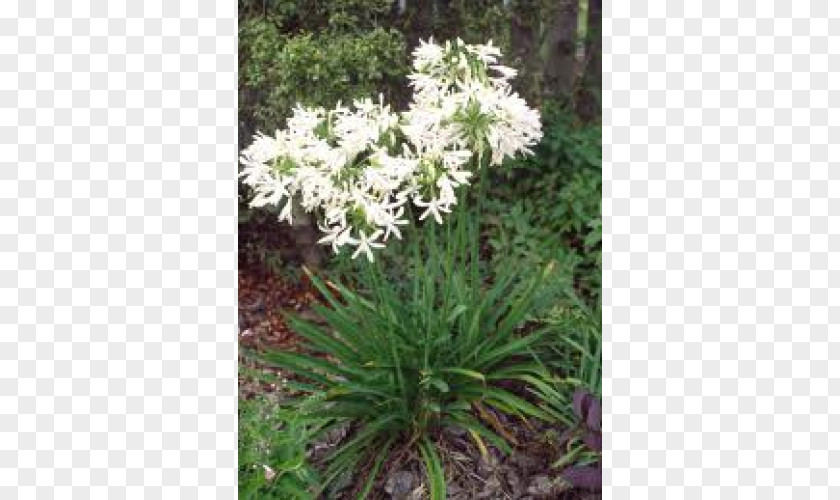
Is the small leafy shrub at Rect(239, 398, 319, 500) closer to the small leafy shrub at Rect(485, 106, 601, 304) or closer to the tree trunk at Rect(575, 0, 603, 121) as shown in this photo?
the small leafy shrub at Rect(485, 106, 601, 304)

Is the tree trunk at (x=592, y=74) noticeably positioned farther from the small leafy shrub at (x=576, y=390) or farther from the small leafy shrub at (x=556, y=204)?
the small leafy shrub at (x=576, y=390)

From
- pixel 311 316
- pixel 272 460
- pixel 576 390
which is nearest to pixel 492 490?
pixel 576 390

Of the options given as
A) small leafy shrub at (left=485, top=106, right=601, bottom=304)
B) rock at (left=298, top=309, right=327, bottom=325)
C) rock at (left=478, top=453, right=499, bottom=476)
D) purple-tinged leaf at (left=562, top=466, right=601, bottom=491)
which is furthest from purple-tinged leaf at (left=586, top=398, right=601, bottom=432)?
rock at (left=298, top=309, right=327, bottom=325)

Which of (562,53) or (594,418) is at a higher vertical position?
(562,53)

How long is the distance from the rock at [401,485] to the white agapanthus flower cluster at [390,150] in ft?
2.38

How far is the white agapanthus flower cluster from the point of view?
2656 mm

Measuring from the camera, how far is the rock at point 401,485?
10.3 ft

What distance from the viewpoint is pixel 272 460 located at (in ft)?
9.69

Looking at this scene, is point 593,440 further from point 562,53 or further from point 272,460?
point 562,53

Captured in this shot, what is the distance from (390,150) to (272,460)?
2.86 feet

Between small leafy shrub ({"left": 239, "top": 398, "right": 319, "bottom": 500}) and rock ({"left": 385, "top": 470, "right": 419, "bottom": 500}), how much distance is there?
206 mm

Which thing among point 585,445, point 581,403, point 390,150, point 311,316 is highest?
point 390,150

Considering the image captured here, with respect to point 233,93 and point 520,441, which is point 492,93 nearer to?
point 233,93

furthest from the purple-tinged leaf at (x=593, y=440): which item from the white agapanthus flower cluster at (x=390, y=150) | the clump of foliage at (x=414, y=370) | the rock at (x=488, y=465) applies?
the white agapanthus flower cluster at (x=390, y=150)
